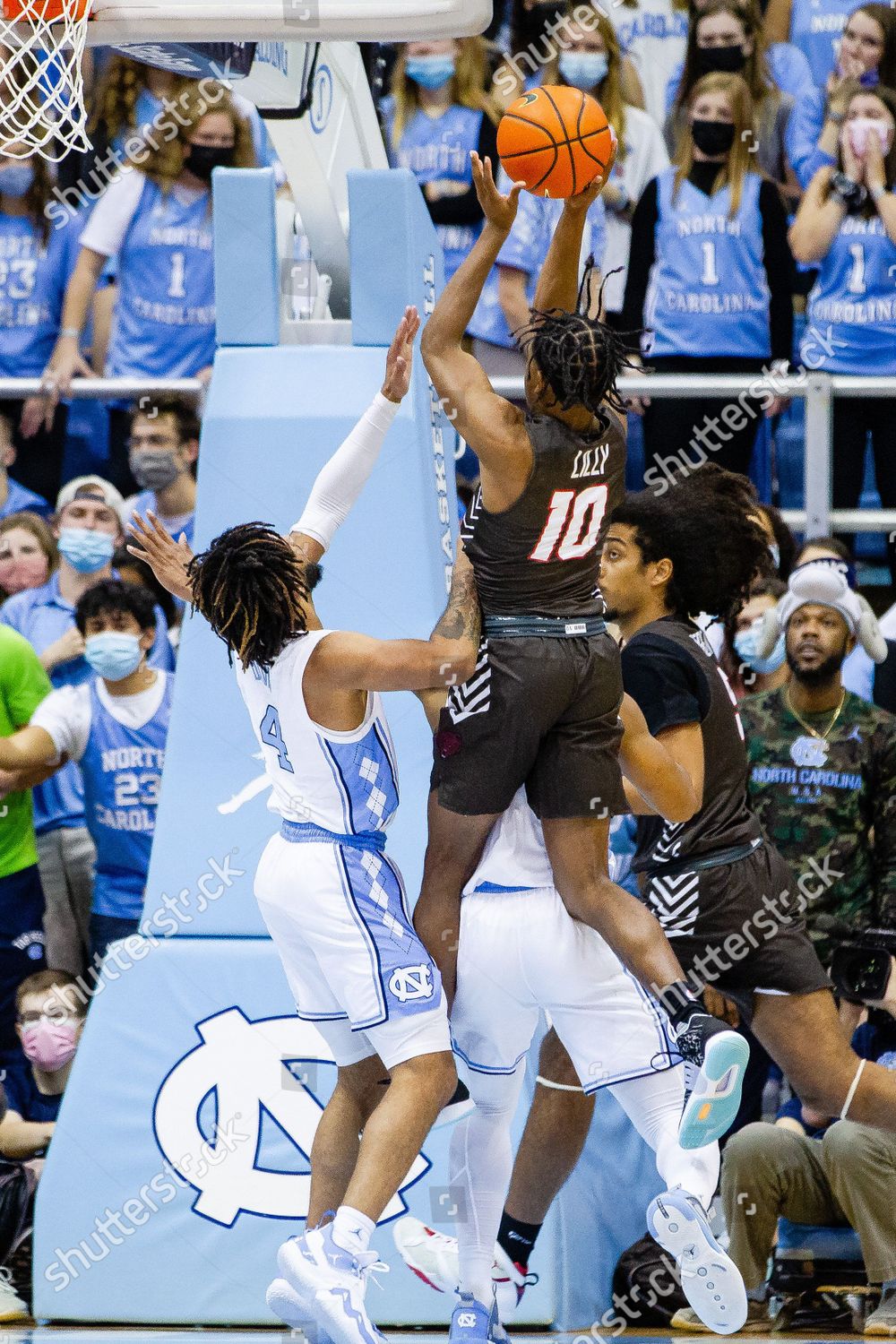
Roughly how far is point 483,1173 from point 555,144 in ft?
7.97

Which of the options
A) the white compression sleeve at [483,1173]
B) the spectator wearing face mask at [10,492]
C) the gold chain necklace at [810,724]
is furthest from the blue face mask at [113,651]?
the white compression sleeve at [483,1173]

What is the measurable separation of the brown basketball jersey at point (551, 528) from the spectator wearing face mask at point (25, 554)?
3654 millimetres

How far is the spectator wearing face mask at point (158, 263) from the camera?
834 cm

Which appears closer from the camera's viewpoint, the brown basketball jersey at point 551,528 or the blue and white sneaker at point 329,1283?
the blue and white sneaker at point 329,1283

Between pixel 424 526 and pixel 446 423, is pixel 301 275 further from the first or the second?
pixel 424 526

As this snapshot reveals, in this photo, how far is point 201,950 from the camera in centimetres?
545

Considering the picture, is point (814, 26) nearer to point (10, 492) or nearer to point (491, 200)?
point (10, 492)

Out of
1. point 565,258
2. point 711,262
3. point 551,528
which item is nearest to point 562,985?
point 551,528

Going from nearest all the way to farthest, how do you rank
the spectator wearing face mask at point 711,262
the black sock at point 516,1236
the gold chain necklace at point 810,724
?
1. the black sock at point 516,1236
2. the gold chain necklace at point 810,724
3. the spectator wearing face mask at point 711,262

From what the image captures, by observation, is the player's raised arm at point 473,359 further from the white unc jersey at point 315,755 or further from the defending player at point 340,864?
the white unc jersey at point 315,755

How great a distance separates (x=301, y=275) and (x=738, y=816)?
250 centimetres

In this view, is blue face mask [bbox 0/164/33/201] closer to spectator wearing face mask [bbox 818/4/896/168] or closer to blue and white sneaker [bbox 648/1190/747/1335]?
spectator wearing face mask [bbox 818/4/896/168]

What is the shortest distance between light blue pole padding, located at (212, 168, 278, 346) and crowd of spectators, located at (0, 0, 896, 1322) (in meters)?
1.25

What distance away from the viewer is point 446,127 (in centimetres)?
848
